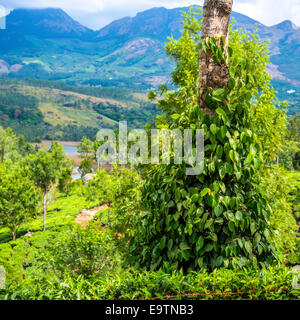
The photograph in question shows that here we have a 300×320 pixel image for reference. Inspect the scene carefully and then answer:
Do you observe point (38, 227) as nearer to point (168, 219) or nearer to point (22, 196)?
point (22, 196)

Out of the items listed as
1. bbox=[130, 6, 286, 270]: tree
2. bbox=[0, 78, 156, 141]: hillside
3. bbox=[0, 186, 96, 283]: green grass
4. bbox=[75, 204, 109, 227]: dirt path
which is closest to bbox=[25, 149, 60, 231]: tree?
bbox=[0, 186, 96, 283]: green grass

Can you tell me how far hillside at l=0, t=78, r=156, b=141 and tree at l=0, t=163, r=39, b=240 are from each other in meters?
102

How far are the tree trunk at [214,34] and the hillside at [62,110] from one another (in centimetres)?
12359

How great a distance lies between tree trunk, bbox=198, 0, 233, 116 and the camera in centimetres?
248

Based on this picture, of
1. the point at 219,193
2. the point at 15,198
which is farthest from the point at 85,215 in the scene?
the point at 219,193

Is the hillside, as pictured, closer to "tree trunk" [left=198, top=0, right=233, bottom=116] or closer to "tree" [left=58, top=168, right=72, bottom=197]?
"tree" [left=58, top=168, right=72, bottom=197]

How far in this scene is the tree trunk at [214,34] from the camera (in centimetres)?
248

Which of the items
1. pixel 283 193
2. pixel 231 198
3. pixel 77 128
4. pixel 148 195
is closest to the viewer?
pixel 231 198

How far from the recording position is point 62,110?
157 m

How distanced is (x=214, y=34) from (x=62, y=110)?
16583 centimetres

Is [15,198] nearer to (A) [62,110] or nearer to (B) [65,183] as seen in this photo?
(B) [65,183]
